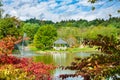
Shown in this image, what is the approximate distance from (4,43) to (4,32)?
3171 centimetres

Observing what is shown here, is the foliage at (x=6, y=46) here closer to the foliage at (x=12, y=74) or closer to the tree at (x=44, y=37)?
the foliage at (x=12, y=74)

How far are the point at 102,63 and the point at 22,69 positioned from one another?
12.2 ft

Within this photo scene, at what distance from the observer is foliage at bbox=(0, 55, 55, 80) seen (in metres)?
7.95

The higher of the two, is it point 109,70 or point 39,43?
point 109,70

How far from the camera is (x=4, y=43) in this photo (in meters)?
9.45

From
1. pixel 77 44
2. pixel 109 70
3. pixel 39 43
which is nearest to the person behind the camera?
pixel 109 70

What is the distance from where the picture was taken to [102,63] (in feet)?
16.7

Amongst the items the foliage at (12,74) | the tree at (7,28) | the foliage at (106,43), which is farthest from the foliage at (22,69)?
the tree at (7,28)

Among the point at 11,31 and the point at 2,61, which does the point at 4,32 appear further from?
the point at 2,61

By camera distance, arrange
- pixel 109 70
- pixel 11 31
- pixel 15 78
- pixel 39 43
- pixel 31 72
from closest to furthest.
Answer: pixel 109 70, pixel 15 78, pixel 31 72, pixel 11 31, pixel 39 43

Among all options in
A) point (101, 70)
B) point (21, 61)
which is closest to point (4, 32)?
point (21, 61)

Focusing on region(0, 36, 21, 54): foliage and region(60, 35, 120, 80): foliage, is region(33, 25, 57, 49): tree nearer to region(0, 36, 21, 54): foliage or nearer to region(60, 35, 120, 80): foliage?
region(0, 36, 21, 54): foliage

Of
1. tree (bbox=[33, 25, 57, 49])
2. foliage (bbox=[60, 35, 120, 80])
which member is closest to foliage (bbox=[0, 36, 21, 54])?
foliage (bbox=[60, 35, 120, 80])

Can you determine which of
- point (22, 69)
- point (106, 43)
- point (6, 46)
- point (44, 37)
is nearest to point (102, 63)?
point (106, 43)
